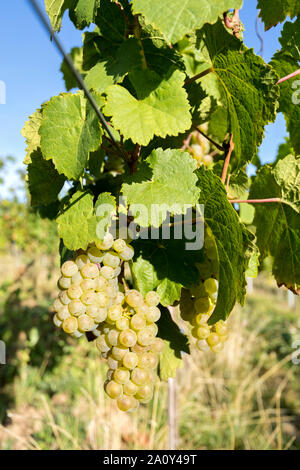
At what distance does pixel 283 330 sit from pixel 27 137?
17.4 ft

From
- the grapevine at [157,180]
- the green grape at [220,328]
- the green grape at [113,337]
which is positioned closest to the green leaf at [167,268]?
the grapevine at [157,180]

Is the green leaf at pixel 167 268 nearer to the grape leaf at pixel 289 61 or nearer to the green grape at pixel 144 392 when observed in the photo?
the green grape at pixel 144 392

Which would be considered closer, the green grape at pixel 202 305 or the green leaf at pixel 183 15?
the green leaf at pixel 183 15

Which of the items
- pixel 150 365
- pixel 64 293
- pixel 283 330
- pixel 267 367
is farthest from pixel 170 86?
pixel 283 330

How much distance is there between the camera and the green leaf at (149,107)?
639 mm

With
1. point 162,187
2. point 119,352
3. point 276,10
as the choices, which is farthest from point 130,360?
point 276,10

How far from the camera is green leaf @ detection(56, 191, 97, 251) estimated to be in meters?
0.67

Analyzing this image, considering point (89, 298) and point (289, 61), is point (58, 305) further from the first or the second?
point (289, 61)

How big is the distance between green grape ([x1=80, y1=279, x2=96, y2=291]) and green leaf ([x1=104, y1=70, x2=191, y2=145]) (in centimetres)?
30

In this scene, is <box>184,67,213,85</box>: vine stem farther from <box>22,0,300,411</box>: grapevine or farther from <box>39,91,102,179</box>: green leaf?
<box>39,91,102,179</box>: green leaf

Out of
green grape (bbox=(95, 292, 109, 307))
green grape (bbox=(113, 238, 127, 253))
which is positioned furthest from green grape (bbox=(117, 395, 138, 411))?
green grape (bbox=(113, 238, 127, 253))

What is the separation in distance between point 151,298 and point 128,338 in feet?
0.31

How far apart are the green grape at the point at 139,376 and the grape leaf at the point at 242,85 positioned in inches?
19.1
